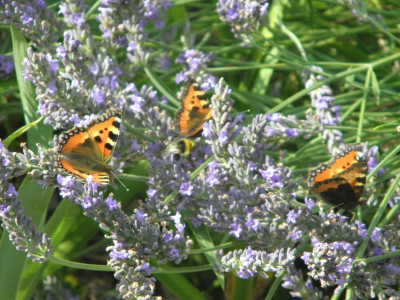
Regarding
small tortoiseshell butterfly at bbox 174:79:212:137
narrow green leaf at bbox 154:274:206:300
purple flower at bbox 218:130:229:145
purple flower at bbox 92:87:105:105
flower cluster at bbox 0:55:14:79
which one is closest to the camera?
purple flower at bbox 218:130:229:145

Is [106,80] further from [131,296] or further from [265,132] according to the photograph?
[131,296]

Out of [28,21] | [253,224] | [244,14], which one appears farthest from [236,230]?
[28,21]

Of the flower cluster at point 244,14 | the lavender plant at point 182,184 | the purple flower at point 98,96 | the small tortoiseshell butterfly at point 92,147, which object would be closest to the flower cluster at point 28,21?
the lavender plant at point 182,184

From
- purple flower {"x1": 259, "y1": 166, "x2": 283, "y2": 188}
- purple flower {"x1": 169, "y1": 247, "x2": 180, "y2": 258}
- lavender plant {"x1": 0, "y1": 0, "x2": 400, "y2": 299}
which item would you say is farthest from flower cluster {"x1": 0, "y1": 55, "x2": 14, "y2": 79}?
purple flower {"x1": 259, "y1": 166, "x2": 283, "y2": 188}

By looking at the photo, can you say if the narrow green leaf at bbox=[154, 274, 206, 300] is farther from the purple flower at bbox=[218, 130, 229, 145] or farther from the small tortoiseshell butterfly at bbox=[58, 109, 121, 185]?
the purple flower at bbox=[218, 130, 229, 145]

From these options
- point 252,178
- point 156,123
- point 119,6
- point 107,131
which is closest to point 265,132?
point 252,178
